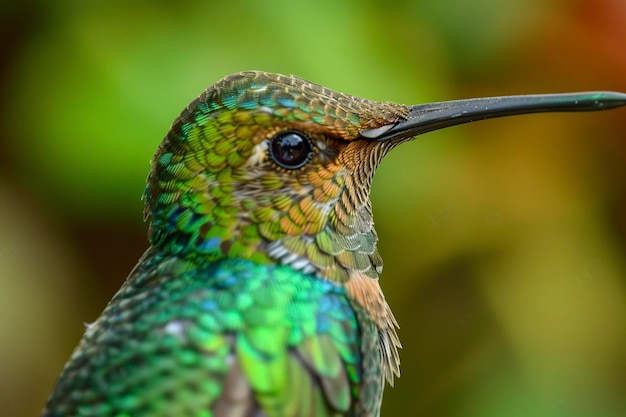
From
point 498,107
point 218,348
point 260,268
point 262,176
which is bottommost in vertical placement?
point 218,348

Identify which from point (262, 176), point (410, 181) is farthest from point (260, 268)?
point (410, 181)

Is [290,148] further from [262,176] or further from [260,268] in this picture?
[260,268]

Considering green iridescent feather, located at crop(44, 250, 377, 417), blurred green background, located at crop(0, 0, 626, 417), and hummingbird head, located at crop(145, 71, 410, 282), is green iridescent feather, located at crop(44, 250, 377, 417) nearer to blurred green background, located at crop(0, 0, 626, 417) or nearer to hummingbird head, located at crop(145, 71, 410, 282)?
hummingbird head, located at crop(145, 71, 410, 282)

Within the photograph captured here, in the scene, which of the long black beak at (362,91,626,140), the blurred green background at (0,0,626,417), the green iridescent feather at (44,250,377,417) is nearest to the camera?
the green iridescent feather at (44,250,377,417)

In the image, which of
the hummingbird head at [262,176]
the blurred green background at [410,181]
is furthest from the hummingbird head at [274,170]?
the blurred green background at [410,181]

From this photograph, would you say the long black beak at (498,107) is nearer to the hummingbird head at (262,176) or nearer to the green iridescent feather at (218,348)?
the hummingbird head at (262,176)

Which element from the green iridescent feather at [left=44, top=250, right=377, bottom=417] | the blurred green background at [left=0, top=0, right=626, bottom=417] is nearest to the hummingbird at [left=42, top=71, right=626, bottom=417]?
the green iridescent feather at [left=44, top=250, right=377, bottom=417]

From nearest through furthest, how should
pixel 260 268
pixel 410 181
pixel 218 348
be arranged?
pixel 218 348
pixel 260 268
pixel 410 181

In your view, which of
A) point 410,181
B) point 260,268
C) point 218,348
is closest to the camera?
point 218,348

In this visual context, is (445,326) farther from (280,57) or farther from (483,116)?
(483,116)
